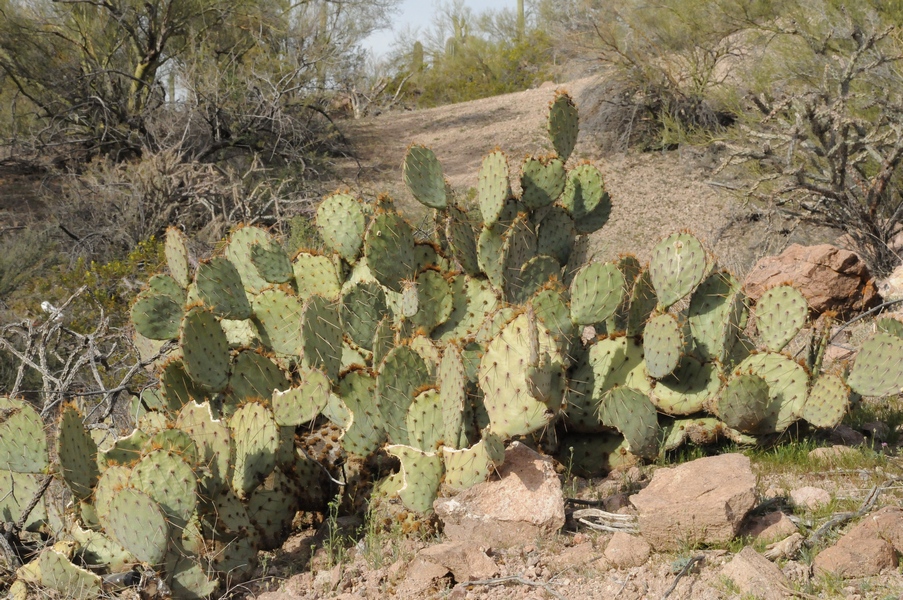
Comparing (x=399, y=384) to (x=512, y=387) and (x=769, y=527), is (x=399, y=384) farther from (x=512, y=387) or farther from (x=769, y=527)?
(x=769, y=527)

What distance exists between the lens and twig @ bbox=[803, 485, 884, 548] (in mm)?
3229

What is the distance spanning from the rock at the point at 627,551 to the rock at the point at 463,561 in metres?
0.43

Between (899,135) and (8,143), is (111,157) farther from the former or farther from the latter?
(899,135)

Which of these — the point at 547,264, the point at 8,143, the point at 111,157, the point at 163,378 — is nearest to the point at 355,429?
the point at 163,378

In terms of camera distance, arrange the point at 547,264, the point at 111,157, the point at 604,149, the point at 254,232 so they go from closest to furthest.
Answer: the point at 547,264, the point at 254,232, the point at 111,157, the point at 604,149

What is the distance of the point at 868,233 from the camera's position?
824cm

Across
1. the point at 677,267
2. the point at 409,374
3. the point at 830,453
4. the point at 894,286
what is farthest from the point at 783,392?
the point at 894,286

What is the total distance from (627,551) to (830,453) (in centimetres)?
132

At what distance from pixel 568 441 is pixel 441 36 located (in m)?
27.7

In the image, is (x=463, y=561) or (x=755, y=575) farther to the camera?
(x=463, y=561)

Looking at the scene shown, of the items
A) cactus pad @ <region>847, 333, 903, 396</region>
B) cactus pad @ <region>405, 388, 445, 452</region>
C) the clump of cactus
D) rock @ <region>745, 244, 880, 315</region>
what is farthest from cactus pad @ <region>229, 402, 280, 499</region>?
rock @ <region>745, 244, 880, 315</region>

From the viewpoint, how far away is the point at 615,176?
12.5 metres

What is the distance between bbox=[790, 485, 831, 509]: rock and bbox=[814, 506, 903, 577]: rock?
0.39 metres

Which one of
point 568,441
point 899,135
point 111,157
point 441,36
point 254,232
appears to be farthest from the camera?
point 441,36
